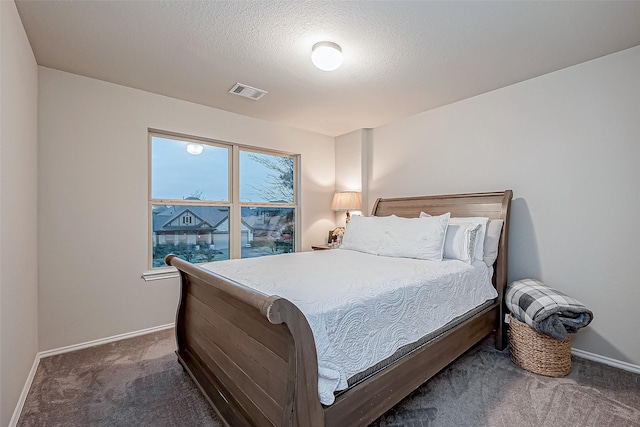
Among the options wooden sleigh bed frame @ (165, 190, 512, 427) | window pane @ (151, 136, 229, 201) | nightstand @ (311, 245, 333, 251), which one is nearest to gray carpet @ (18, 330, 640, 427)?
wooden sleigh bed frame @ (165, 190, 512, 427)

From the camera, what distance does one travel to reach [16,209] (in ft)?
5.97

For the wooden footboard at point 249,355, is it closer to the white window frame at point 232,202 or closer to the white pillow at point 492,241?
the white window frame at point 232,202

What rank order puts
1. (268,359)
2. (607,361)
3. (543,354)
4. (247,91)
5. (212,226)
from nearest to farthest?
(268,359), (543,354), (607,361), (247,91), (212,226)

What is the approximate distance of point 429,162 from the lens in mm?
3475

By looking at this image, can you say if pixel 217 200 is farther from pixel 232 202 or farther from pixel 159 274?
pixel 159 274

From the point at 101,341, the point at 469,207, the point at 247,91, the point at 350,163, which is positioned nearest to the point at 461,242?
the point at 469,207

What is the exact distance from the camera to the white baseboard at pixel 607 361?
A: 85.2 inches

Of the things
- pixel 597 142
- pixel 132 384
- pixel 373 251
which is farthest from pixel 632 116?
pixel 132 384

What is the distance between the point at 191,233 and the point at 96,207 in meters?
0.93

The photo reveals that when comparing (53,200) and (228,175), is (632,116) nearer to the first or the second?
(228,175)

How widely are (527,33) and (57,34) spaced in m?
3.23

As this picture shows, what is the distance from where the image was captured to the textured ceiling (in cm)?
181

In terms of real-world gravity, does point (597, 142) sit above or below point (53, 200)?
Result: above

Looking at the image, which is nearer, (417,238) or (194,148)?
(417,238)
